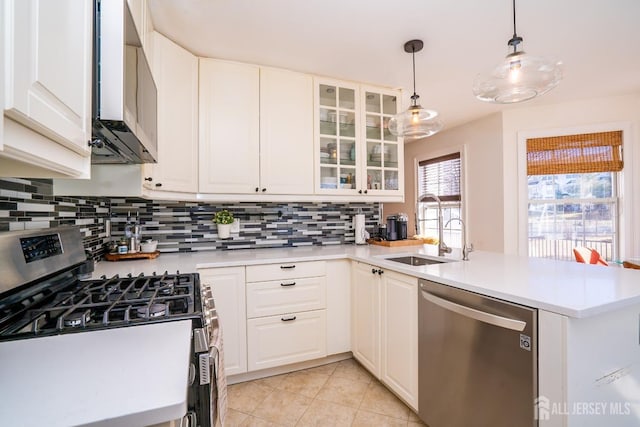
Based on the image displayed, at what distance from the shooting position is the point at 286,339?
2.14 metres

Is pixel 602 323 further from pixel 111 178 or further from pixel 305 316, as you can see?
pixel 111 178

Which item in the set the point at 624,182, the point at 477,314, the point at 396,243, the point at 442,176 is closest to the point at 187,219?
the point at 396,243

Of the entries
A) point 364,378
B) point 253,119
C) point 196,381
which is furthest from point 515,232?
point 196,381

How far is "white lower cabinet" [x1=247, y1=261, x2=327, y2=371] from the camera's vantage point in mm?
2057

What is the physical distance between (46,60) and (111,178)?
1.13m

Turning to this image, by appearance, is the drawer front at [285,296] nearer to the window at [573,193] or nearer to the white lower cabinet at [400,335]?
the white lower cabinet at [400,335]

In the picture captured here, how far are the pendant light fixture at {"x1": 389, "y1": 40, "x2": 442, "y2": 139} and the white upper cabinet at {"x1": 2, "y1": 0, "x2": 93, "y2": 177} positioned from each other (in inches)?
67.7

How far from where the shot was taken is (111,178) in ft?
5.12

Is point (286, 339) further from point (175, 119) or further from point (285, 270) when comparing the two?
point (175, 119)

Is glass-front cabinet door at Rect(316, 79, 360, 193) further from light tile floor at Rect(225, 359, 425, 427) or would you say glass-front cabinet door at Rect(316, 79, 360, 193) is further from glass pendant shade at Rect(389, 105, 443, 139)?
light tile floor at Rect(225, 359, 425, 427)

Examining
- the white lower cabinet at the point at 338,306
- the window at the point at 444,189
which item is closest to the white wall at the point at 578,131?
the window at the point at 444,189

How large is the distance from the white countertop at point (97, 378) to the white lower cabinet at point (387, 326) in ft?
4.16

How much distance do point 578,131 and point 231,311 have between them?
12.7 feet

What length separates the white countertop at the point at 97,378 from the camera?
17.8 inches
